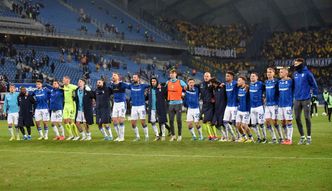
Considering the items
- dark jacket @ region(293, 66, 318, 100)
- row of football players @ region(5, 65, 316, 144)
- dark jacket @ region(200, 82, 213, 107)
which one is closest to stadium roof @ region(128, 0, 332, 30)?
row of football players @ region(5, 65, 316, 144)

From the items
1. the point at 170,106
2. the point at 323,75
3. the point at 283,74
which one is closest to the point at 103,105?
the point at 170,106

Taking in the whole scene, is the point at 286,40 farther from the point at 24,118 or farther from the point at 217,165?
the point at 217,165

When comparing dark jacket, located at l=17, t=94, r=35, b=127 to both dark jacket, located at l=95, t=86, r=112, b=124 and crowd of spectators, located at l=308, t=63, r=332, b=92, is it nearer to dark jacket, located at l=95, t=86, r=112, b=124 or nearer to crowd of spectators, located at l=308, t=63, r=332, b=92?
dark jacket, located at l=95, t=86, r=112, b=124

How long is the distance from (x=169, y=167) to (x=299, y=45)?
7315 cm

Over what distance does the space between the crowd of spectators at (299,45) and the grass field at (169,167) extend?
61.7m

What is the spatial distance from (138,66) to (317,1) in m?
28.1

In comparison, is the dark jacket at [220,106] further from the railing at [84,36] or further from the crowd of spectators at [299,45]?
the crowd of spectators at [299,45]

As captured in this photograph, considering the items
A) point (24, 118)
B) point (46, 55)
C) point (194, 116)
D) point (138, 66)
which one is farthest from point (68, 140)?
point (138, 66)

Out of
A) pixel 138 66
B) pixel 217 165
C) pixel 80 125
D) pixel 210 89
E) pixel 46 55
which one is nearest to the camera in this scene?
pixel 217 165

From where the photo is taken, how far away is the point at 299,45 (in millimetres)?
85562

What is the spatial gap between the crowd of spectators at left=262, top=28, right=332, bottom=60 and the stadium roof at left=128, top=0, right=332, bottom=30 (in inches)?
86.9

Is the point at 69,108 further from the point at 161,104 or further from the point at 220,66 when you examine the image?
the point at 220,66

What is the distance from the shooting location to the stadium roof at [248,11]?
3465 inches

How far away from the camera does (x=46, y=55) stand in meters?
64.9
